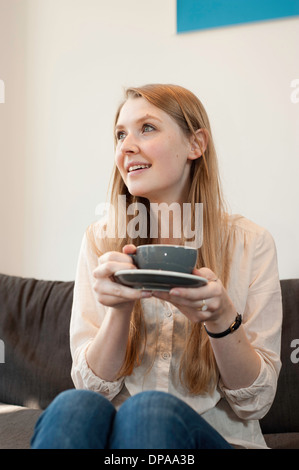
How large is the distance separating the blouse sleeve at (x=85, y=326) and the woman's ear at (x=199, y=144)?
340 mm

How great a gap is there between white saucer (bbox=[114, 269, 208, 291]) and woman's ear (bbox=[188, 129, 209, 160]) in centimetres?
52

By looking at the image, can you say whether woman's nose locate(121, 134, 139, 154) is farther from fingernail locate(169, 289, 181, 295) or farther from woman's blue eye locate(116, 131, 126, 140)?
fingernail locate(169, 289, 181, 295)

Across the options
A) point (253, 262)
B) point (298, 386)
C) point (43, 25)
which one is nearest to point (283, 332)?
point (298, 386)

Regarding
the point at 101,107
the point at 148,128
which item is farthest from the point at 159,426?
the point at 101,107

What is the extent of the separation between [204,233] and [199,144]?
0.73 ft

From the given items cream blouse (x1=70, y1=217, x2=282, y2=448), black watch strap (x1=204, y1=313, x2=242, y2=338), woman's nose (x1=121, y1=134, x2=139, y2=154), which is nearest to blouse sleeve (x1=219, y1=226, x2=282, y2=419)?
cream blouse (x1=70, y1=217, x2=282, y2=448)

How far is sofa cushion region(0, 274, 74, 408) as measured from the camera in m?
1.67

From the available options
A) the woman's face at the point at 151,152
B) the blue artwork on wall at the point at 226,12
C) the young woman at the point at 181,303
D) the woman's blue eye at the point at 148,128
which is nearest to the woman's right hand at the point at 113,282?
the young woman at the point at 181,303

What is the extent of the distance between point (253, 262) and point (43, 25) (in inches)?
58.3

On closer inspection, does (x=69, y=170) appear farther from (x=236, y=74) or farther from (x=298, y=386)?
(x=298, y=386)

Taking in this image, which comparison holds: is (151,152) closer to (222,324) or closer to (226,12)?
(222,324)

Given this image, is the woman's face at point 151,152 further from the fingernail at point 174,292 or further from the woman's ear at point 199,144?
the fingernail at point 174,292

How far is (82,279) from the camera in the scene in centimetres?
126

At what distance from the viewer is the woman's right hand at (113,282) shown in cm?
89
